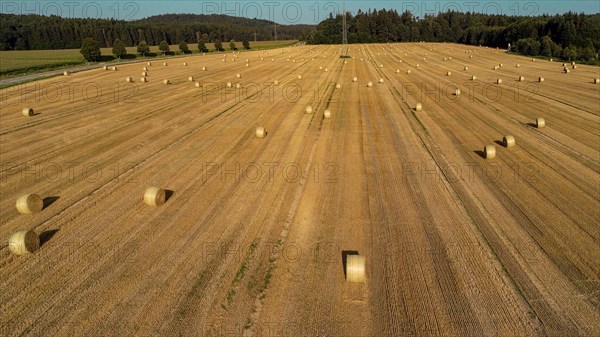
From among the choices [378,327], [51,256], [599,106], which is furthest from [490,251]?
[599,106]

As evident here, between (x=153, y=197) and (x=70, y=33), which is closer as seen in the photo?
(x=153, y=197)

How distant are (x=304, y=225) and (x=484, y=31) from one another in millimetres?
124402

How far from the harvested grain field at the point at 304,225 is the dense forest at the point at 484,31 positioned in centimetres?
5896

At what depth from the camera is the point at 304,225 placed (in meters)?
11.1

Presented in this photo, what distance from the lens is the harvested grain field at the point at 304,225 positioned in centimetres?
769

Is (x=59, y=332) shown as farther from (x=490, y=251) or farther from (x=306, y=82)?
(x=306, y=82)

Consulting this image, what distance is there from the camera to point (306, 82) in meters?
39.7

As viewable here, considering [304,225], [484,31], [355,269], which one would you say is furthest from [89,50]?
[484,31]

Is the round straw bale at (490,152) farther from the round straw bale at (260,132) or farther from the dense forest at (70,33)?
Result: the dense forest at (70,33)

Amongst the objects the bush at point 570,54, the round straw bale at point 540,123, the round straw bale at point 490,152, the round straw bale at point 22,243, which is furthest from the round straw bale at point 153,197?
the bush at point 570,54

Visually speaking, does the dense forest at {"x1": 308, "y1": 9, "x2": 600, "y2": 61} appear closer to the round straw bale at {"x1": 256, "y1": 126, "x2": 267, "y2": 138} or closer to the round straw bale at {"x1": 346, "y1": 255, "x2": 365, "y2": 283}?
the round straw bale at {"x1": 256, "y1": 126, "x2": 267, "y2": 138}

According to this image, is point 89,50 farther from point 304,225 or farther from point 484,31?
point 484,31

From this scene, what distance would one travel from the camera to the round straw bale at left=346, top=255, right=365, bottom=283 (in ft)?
27.8

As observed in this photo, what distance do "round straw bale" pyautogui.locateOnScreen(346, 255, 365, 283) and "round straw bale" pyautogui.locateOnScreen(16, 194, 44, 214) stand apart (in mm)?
9851
